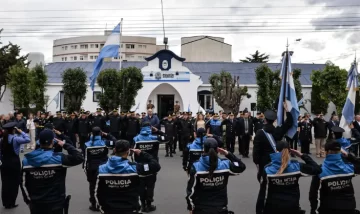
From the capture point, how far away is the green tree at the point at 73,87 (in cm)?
2920

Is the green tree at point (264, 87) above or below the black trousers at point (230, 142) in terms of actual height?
above

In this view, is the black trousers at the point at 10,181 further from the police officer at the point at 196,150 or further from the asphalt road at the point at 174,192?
the police officer at the point at 196,150

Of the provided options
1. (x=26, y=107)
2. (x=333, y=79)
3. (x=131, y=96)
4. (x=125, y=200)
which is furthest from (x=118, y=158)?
(x=333, y=79)

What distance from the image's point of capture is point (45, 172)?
537 cm

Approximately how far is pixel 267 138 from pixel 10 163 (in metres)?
5.45

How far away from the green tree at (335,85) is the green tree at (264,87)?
7043mm

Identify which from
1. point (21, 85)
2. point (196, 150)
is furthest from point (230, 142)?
point (21, 85)

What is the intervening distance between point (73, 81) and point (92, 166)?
2206 centimetres

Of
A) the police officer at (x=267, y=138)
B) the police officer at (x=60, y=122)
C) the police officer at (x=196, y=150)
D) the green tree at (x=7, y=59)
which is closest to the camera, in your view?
the police officer at (x=267, y=138)

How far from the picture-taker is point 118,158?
194 inches

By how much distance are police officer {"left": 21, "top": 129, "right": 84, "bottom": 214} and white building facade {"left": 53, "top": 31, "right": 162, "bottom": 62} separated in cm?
7822

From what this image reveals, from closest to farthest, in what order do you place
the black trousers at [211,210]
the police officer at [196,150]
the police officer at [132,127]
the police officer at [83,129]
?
the black trousers at [211,210] → the police officer at [196,150] → the police officer at [83,129] → the police officer at [132,127]

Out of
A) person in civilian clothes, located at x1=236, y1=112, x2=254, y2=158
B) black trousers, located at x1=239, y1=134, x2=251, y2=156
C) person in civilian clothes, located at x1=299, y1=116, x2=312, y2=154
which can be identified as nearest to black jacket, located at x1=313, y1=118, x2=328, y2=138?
person in civilian clothes, located at x1=299, y1=116, x2=312, y2=154

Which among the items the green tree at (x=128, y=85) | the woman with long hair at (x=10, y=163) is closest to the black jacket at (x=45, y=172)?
the woman with long hair at (x=10, y=163)
